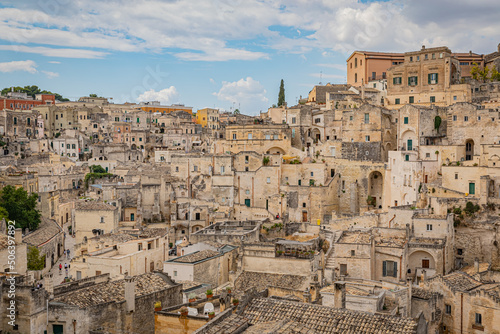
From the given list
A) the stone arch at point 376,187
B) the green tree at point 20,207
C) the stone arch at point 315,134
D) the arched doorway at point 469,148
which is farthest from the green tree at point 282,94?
the green tree at point 20,207

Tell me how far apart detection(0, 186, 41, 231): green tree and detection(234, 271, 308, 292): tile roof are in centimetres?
2023

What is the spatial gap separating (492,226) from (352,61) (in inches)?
1634

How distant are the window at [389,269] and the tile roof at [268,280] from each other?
6182 millimetres

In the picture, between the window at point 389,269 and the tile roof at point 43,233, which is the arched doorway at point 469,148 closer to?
the window at point 389,269

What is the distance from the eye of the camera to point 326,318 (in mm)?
16141

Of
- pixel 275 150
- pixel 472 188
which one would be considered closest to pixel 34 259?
pixel 275 150

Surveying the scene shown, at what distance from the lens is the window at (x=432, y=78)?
5481 centimetres

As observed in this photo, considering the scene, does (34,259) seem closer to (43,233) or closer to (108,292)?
(43,233)

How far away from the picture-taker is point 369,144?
167 ft

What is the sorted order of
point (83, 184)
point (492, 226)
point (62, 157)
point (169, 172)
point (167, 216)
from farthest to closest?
point (62, 157), point (83, 184), point (169, 172), point (167, 216), point (492, 226)

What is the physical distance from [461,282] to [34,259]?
84.6 feet

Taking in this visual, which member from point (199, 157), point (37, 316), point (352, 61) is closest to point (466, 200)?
point (199, 157)

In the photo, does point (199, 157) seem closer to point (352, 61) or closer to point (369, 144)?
point (369, 144)

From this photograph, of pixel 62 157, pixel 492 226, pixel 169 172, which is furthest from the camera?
pixel 62 157
